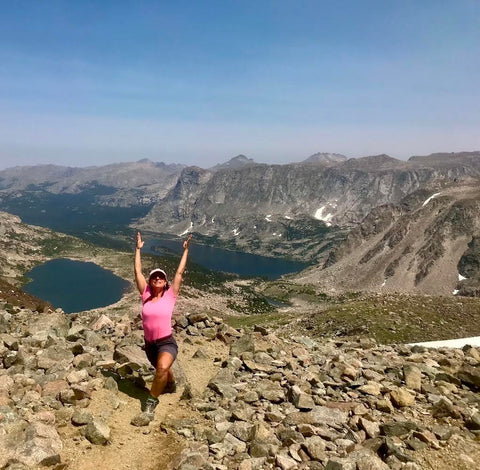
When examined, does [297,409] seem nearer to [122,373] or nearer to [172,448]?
[172,448]

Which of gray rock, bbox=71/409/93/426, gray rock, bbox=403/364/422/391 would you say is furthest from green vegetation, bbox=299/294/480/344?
gray rock, bbox=71/409/93/426

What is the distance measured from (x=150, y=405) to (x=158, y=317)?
117 inches

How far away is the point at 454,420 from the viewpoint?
14.3 meters

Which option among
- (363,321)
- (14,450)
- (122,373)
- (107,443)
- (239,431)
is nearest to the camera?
(14,450)

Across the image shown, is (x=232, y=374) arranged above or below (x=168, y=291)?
below

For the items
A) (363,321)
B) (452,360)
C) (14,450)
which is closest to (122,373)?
(14,450)

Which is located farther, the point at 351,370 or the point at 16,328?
the point at 16,328

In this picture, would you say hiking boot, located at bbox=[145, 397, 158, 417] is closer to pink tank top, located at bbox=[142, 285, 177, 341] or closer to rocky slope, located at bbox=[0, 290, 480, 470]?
rocky slope, located at bbox=[0, 290, 480, 470]

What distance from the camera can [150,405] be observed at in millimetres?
13430

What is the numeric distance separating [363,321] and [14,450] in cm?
5259

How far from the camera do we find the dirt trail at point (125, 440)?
1094 cm

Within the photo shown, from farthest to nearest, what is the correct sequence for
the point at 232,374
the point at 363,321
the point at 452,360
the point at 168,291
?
1. the point at 363,321
2. the point at 452,360
3. the point at 232,374
4. the point at 168,291

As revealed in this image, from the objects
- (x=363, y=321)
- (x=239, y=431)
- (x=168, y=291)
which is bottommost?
(x=363, y=321)

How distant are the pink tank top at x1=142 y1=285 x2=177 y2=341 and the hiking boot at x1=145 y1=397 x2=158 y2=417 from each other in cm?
203
